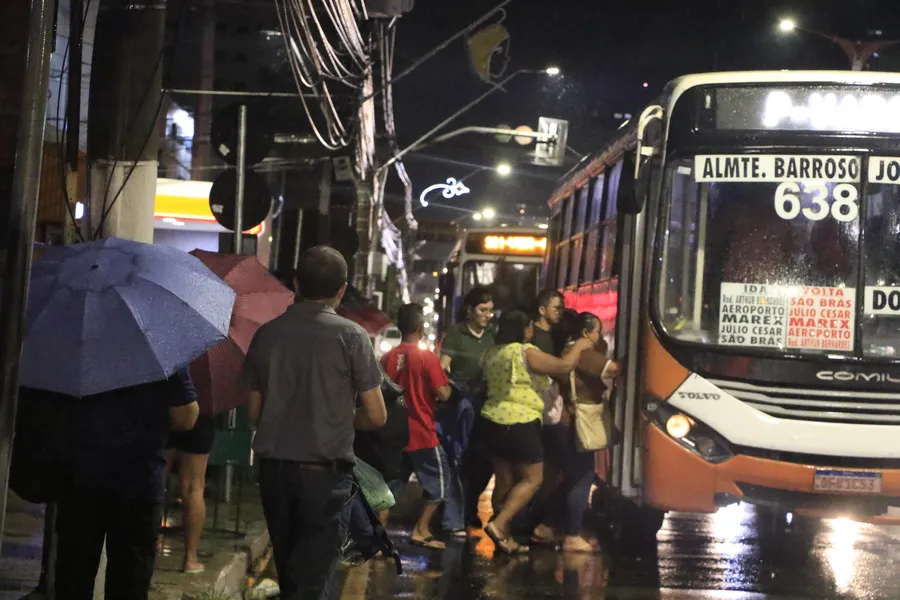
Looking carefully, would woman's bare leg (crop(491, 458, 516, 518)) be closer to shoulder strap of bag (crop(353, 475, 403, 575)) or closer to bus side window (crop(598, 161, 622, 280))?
Answer: bus side window (crop(598, 161, 622, 280))

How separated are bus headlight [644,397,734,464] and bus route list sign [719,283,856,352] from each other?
0.62 meters

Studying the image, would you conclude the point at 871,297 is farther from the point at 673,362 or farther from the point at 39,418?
the point at 39,418

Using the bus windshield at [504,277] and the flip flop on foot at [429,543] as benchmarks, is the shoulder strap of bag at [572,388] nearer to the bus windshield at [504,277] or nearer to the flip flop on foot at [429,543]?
the flip flop on foot at [429,543]

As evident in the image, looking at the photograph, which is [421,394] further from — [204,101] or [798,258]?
[204,101]

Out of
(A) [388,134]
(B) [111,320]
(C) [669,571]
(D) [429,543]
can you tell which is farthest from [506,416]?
(A) [388,134]

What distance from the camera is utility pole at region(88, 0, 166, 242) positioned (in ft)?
20.5

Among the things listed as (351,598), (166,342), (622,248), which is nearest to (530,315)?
(622,248)

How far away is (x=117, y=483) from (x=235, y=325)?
6.90 feet

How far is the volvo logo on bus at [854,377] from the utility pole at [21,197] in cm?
598

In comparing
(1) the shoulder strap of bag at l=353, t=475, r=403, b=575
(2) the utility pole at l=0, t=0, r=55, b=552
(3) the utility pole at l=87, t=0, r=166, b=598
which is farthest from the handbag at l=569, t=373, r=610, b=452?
(2) the utility pole at l=0, t=0, r=55, b=552

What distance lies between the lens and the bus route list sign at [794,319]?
834cm

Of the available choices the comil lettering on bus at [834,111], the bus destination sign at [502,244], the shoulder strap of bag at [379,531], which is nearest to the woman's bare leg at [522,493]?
the comil lettering on bus at [834,111]

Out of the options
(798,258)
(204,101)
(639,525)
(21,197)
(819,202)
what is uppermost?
(204,101)

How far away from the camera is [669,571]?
875cm
